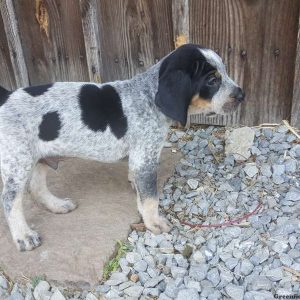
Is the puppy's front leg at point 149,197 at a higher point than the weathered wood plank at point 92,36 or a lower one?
lower

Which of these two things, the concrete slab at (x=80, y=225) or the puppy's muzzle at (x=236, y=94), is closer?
the concrete slab at (x=80, y=225)

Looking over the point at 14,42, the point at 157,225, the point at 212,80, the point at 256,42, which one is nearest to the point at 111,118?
the point at 212,80

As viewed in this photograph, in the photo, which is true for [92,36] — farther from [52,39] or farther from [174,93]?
[174,93]

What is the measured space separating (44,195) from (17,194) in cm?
43

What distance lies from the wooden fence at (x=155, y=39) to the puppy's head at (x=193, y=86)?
1.06m

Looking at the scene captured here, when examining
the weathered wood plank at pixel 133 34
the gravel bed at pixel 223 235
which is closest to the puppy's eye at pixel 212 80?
the gravel bed at pixel 223 235

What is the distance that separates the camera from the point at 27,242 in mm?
3152

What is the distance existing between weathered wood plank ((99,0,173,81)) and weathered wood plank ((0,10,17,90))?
1.18m

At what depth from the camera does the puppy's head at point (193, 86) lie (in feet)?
9.43

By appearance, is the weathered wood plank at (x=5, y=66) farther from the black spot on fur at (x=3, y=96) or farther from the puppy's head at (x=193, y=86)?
the puppy's head at (x=193, y=86)

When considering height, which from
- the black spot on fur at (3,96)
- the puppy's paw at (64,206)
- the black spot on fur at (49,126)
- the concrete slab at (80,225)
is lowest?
the concrete slab at (80,225)

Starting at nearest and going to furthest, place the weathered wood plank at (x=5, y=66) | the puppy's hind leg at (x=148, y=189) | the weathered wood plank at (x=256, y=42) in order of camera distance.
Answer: the puppy's hind leg at (x=148, y=189), the weathered wood plank at (x=256, y=42), the weathered wood plank at (x=5, y=66)

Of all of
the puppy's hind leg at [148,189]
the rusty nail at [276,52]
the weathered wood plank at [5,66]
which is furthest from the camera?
the weathered wood plank at [5,66]

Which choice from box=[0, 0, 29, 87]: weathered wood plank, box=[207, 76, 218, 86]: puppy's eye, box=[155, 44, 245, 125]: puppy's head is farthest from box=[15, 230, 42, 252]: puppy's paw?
box=[0, 0, 29, 87]: weathered wood plank
